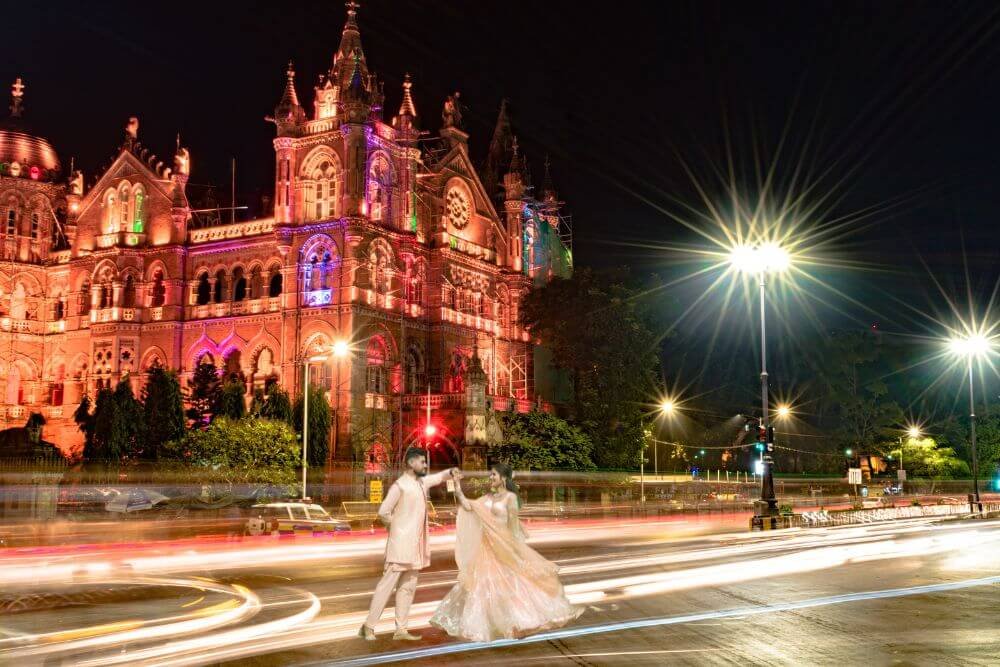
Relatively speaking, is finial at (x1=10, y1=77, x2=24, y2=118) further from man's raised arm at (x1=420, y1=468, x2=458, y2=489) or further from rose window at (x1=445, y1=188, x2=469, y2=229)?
man's raised arm at (x1=420, y1=468, x2=458, y2=489)

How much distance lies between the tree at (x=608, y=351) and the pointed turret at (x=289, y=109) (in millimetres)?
18111

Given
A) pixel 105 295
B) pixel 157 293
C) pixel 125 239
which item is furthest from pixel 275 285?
pixel 105 295

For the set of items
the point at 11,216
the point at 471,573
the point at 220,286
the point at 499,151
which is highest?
the point at 499,151

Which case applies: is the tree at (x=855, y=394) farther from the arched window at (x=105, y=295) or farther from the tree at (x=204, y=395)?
the arched window at (x=105, y=295)

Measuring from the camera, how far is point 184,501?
40.4 metres

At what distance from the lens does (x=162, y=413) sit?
4691cm

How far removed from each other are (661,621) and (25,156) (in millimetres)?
68017

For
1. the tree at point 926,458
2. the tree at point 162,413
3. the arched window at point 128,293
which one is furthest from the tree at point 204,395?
the tree at point 926,458

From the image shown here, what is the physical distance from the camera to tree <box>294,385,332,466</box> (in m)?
47.9

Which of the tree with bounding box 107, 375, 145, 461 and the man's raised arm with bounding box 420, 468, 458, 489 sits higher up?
the tree with bounding box 107, 375, 145, 461

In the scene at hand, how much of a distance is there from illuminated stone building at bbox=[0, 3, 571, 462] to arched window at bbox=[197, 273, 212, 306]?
0.10 metres

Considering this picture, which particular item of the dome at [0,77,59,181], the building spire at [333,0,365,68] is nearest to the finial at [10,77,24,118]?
the dome at [0,77,59,181]

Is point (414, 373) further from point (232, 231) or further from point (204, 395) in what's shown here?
point (232, 231)

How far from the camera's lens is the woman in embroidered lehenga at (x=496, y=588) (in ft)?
33.9
